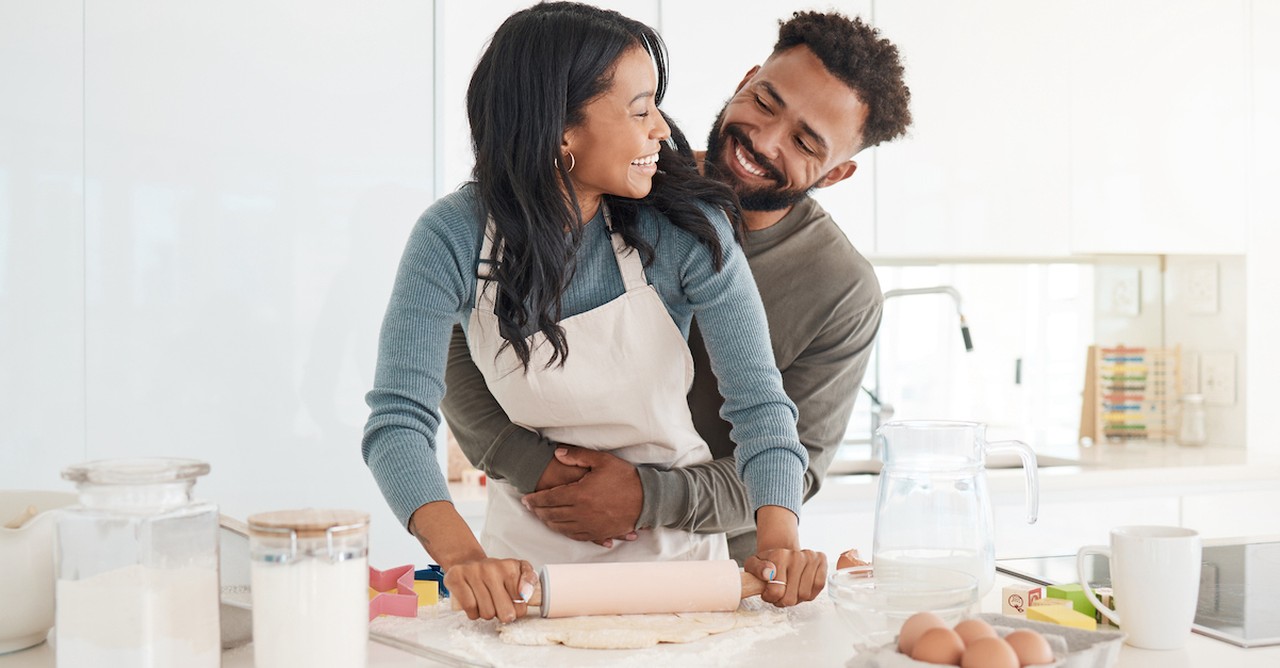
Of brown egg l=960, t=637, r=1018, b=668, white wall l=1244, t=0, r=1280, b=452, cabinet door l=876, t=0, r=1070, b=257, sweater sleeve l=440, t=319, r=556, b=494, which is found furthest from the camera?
white wall l=1244, t=0, r=1280, b=452

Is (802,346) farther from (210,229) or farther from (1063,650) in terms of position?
(210,229)

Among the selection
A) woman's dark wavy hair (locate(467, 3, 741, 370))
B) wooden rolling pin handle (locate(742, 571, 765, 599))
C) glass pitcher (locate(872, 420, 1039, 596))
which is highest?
woman's dark wavy hair (locate(467, 3, 741, 370))

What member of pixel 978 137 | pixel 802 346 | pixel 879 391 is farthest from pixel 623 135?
pixel 879 391

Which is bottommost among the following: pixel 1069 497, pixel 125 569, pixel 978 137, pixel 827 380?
pixel 1069 497

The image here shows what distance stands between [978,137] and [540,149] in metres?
1.96

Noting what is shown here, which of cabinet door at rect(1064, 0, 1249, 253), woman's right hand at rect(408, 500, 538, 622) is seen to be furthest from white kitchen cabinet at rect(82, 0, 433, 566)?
cabinet door at rect(1064, 0, 1249, 253)

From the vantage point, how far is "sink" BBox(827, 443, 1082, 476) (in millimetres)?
3164

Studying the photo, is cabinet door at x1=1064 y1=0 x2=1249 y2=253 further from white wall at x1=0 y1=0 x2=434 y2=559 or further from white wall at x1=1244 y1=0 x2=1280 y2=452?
white wall at x1=0 y1=0 x2=434 y2=559

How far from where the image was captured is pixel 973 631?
2.64 ft

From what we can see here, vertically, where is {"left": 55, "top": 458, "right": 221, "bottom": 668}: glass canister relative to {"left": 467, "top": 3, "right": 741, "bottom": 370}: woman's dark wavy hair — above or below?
below

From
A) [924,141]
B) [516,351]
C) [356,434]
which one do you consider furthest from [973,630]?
[924,141]

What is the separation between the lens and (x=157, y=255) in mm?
2135

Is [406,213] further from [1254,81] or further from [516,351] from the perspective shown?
[1254,81]

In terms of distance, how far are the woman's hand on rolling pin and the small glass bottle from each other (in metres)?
2.69
